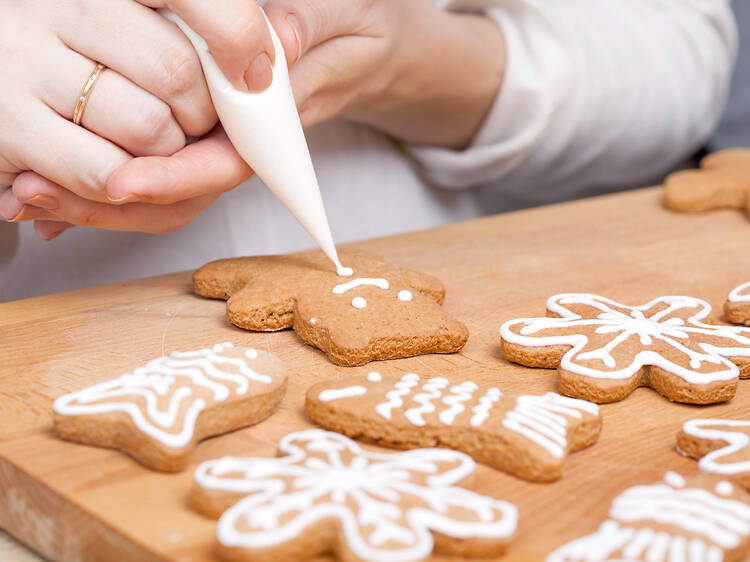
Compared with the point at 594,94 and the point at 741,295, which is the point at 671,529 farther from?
the point at 594,94

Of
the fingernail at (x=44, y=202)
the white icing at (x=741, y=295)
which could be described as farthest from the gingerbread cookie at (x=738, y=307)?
the fingernail at (x=44, y=202)

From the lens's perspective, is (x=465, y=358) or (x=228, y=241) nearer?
(x=465, y=358)

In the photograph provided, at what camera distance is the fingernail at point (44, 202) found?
1.10m

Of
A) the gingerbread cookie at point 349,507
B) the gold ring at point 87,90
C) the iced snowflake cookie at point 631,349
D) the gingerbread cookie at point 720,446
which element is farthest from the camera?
the gold ring at point 87,90

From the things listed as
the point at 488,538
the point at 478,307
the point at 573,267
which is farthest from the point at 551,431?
the point at 573,267

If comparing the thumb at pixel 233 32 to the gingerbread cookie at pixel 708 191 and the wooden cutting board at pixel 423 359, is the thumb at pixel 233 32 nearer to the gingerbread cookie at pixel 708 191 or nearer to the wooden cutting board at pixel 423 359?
the wooden cutting board at pixel 423 359

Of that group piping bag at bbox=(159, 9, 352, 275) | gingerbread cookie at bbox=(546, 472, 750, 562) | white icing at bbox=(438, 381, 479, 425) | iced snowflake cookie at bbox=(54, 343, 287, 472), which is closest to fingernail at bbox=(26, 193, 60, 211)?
piping bag at bbox=(159, 9, 352, 275)

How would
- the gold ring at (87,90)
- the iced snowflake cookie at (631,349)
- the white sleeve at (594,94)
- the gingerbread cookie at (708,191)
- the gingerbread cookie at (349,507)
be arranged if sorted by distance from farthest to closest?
the white sleeve at (594,94)
the gingerbread cookie at (708,191)
the gold ring at (87,90)
the iced snowflake cookie at (631,349)
the gingerbread cookie at (349,507)

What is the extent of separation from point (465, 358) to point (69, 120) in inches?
22.4

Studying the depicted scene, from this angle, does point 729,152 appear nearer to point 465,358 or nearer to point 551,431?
point 465,358

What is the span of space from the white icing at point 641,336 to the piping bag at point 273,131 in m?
0.28

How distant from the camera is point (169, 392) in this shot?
2.66 feet

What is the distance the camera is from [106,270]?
1.64 m

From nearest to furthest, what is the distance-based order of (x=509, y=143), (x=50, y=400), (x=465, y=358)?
1. (x=50, y=400)
2. (x=465, y=358)
3. (x=509, y=143)
